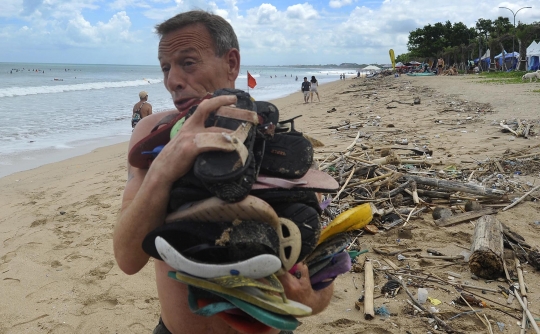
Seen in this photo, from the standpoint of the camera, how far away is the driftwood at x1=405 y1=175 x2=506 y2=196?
18.0 feet

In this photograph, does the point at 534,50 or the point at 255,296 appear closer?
the point at 255,296

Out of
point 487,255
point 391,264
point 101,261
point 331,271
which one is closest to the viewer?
point 331,271

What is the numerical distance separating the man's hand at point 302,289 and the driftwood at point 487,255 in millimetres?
3019

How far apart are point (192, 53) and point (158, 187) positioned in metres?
0.63

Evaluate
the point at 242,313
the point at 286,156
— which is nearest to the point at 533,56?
the point at 286,156

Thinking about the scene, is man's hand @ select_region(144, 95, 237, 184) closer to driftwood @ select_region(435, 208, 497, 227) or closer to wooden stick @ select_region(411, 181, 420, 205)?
driftwood @ select_region(435, 208, 497, 227)

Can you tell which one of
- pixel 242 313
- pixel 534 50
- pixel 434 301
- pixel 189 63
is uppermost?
pixel 534 50

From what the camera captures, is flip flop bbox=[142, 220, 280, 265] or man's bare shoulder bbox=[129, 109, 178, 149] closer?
flip flop bbox=[142, 220, 280, 265]

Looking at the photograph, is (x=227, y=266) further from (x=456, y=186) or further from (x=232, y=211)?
(x=456, y=186)

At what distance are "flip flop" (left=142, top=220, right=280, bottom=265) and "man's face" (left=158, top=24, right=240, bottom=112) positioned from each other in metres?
0.64

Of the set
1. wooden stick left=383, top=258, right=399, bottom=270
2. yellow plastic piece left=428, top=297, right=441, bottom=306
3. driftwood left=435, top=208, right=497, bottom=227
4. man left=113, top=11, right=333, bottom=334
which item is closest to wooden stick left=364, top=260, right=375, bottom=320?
wooden stick left=383, top=258, right=399, bottom=270

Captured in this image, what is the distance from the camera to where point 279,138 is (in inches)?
49.9

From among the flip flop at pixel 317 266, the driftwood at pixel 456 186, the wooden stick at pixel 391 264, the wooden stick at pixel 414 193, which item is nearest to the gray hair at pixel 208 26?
the flip flop at pixel 317 266

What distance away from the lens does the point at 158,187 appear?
1.20m
